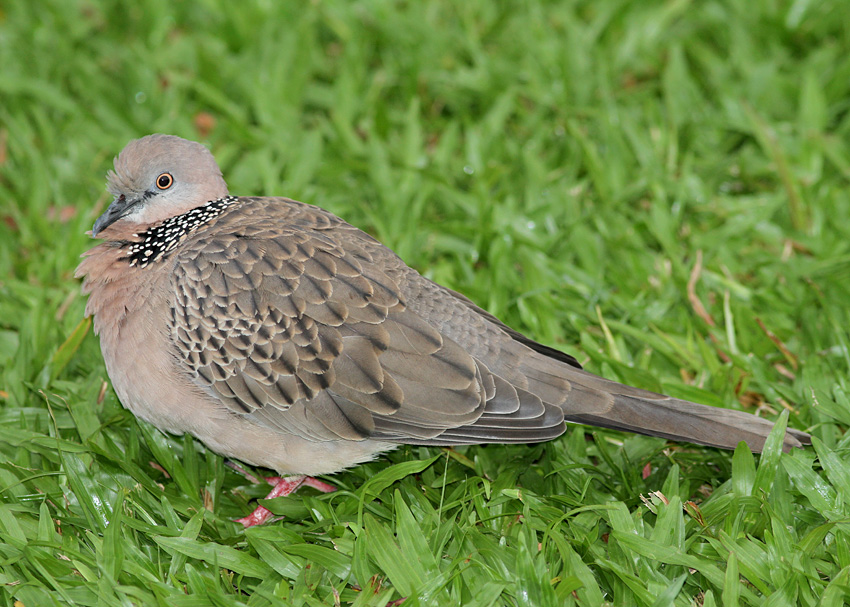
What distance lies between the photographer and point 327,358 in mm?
3461

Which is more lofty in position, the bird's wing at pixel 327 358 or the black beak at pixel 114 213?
the black beak at pixel 114 213

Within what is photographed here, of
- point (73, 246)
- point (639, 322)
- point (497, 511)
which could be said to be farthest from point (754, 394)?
point (73, 246)

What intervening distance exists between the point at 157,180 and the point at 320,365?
3.97ft

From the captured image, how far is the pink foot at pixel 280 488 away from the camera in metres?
3.65

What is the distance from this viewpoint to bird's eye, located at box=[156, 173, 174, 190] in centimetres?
393

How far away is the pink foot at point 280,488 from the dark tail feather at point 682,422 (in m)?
1.17

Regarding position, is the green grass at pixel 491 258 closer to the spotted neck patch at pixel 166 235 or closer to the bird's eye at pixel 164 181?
the spotted neck patch at pixel 166 235

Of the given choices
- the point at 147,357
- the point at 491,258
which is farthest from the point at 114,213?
the point at 491,258

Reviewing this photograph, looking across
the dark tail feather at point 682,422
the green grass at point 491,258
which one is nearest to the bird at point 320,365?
the dark tail feather at point 682,422

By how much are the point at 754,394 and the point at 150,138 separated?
3077mm

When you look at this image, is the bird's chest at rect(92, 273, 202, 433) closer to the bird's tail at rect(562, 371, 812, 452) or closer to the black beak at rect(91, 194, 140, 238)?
the black beak at rect(91, 194, 140, 238)

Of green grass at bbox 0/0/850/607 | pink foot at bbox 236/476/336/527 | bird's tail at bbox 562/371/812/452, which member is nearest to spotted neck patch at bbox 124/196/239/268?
green grass at bbox 0/0/850/607

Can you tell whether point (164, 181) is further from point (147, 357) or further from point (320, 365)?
point (320, 365)

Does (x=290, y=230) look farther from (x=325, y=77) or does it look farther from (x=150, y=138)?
(x=325, y=77)
